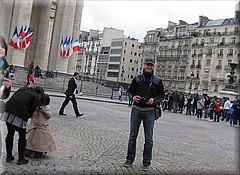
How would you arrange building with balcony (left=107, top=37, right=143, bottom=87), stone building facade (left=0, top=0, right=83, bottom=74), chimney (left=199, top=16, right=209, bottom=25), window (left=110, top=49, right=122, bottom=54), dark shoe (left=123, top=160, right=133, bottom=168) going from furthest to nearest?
window (left=110, top=49, right=122, bottom=54) < building with balcony (left=107, top=37, right=143, bottom=87) < chimney (left=199, top=16, right=209, bottom=25) < stone building facade (left=0, top=0, right=83, bottom=74) < dark shoe (left=123, top=160, right=133, bottom=168)

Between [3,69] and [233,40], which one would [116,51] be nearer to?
[233,40]

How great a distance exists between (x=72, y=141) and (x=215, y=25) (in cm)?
7258

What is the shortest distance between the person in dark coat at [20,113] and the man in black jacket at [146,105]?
188 cm

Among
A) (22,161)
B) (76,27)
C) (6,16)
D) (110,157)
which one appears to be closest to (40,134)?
(22,161)

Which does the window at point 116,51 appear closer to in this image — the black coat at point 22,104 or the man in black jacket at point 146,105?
the man in black jacket at point 146,105

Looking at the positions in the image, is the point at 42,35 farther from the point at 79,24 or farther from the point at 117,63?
the point at 117,63

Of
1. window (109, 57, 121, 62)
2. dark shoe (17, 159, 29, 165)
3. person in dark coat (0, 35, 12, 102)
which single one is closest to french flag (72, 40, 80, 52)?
dark shoe (17, 159, 29, 165)

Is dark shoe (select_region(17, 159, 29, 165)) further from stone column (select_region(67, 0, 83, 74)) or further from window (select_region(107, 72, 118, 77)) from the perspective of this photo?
window (select_region(107, 72, 118, 77))

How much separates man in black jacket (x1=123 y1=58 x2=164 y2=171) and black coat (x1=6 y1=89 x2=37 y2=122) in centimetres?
191

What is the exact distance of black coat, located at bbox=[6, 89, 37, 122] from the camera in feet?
19.1

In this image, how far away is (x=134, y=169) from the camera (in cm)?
656

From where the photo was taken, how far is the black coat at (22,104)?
19.1 ft

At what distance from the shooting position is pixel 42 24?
142 ft

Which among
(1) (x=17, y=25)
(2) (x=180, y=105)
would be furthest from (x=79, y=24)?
(2) (x=180, y=105)
